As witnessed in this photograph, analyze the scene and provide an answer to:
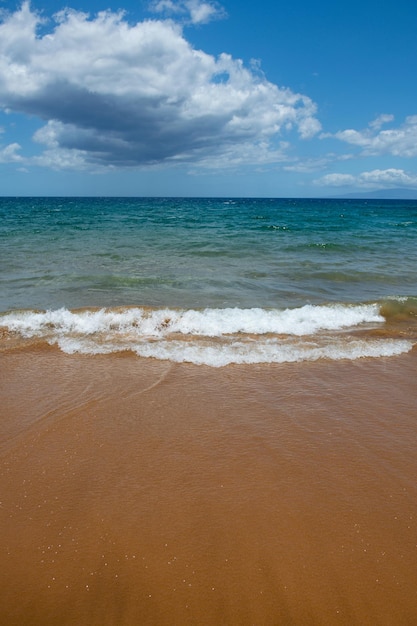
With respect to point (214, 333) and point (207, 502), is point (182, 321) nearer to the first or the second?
point (214, 333)

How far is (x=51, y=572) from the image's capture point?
7.76 ft

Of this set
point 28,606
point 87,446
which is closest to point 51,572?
point 28,606

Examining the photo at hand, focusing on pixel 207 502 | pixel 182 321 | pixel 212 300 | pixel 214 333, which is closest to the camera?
pixel 207 502

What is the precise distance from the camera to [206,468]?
324 cm

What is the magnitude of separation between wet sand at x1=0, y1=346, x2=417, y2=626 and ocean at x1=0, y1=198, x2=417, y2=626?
11mm

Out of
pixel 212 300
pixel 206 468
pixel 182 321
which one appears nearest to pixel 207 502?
pixel 206 468

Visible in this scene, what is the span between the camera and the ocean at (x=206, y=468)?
227cm

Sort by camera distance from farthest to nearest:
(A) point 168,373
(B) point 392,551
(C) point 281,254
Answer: (C) point 281,254 < (A) point 168,373 < (B) point 392,551

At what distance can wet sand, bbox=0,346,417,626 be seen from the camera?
224 centimetres

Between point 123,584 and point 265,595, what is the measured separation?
82 centimetres

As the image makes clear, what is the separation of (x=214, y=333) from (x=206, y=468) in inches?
142

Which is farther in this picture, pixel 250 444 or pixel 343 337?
pixel 343 337

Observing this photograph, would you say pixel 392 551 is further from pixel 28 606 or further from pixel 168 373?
pixel 168 373

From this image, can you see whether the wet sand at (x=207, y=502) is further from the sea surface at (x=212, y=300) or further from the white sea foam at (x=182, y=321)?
the white sea foam at (x=182, y=321)
